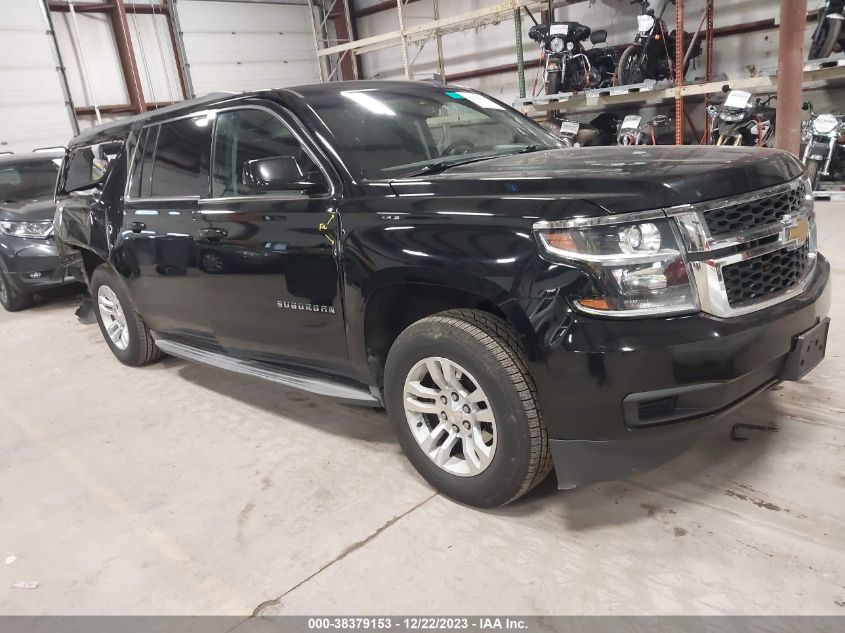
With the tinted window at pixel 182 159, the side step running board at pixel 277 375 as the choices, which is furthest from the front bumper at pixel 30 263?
the tinted window at pixel 182 159

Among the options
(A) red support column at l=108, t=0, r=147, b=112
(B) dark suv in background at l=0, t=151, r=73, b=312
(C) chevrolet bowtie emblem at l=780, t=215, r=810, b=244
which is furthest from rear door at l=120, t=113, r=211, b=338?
(A) red support column at l=108, t=0, r=147, b=112

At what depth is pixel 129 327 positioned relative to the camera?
4.27 m

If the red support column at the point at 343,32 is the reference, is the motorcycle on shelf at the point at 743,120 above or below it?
below

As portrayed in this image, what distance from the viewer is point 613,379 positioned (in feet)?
6.07

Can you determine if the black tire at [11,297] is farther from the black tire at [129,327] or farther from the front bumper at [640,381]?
the front bumper at [640,381]

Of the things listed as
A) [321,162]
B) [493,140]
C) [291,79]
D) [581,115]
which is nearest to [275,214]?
[321,162]

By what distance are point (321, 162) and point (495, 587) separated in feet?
5.67

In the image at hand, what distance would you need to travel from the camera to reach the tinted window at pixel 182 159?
3217mm

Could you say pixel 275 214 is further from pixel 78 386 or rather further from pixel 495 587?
pixel 78 386

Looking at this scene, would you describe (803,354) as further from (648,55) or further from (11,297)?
(648,55)

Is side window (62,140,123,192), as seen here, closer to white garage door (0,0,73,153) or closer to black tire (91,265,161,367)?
black tire (91,265,161,367)

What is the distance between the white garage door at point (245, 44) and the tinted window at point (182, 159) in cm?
1113

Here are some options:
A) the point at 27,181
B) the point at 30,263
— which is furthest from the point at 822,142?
the point at 27,181

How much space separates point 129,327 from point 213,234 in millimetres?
1616
